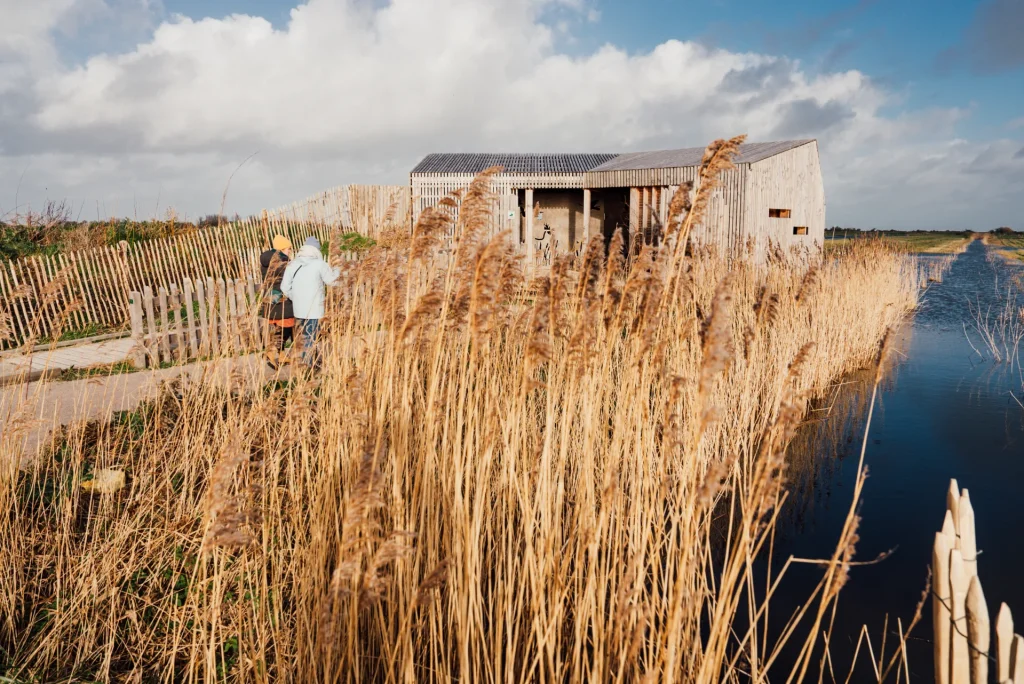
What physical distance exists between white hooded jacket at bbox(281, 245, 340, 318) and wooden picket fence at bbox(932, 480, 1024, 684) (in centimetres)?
532

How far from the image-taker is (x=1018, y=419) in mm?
7527

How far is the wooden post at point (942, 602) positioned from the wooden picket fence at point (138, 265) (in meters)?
7.68

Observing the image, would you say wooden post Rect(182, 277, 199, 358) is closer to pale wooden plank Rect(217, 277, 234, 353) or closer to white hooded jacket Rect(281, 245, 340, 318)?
pale wooden plank Rect(217, 277, 234, 353)

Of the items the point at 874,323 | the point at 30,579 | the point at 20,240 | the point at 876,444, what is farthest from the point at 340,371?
the point at 20,240

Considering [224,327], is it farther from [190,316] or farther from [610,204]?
[610,204]

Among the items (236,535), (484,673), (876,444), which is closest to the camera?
(236,535)

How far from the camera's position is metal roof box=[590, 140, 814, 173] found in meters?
13.5

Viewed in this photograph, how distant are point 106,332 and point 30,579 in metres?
8.62

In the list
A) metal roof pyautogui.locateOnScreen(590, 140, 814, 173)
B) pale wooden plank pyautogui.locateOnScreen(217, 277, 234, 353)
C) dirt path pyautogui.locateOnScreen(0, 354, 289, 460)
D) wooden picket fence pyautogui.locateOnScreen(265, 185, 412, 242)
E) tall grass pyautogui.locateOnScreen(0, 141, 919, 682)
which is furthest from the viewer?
wooden picket fence pyautogui.locateOnScreen(265, 185, 412, 242)

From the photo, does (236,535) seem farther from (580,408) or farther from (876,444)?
(876,444)

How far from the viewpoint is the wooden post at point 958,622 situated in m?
1.81

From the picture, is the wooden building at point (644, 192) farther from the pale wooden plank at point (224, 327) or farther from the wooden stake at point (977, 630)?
the wooden stake at point (977, 630)

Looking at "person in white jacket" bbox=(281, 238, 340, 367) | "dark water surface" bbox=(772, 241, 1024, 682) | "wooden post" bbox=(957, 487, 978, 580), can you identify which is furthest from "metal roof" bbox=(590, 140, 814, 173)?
"wooden post" bbox=(957, 487, 978, 580)

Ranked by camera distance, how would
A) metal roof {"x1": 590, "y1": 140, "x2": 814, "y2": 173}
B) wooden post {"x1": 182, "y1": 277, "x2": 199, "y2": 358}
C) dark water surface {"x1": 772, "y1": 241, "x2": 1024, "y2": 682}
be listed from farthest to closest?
metal roof {"x1": 590, "y1": 140, "x2": 814, "y2": 173}
wooden post {"x1": 182, "y1": 277, "x2": 199, "y2": 358}
dark water surface {"x1": 772, "y1": 241, "x2": 1024, "y2": 682}
